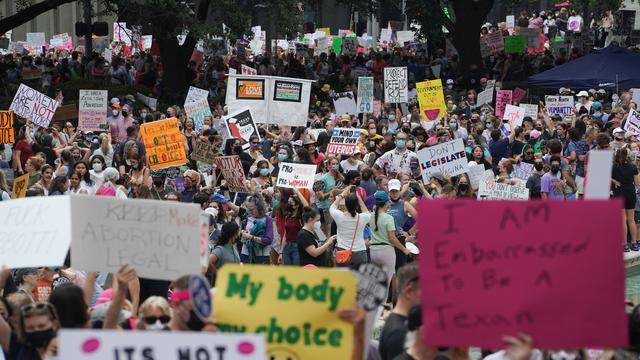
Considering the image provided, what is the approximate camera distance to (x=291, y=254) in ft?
46.4

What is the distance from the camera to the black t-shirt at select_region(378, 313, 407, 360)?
7.00 meters

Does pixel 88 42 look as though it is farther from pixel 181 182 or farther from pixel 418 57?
pixel 181 182

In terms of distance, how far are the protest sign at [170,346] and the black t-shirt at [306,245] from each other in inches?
313

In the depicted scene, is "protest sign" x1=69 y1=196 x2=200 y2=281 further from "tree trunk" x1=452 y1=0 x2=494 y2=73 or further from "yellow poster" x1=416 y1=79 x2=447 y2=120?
"tree trunk" x1=452 y1=0 x2=494 y2=73

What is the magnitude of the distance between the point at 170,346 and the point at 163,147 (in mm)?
13603

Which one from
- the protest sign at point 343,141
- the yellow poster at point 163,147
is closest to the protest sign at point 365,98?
the protest sign at point 343,141

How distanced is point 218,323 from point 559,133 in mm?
16532

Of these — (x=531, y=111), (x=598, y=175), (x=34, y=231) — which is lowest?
(x=34, y=231)

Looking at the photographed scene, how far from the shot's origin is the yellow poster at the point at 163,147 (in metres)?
18.8

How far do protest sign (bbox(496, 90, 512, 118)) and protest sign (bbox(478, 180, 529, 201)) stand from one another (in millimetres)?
11173

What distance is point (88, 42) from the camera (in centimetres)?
3744

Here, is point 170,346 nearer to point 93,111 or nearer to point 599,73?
point 93,111

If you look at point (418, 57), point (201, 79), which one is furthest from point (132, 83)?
point (418, 57)

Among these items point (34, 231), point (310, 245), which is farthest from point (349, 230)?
point (34, 231)
